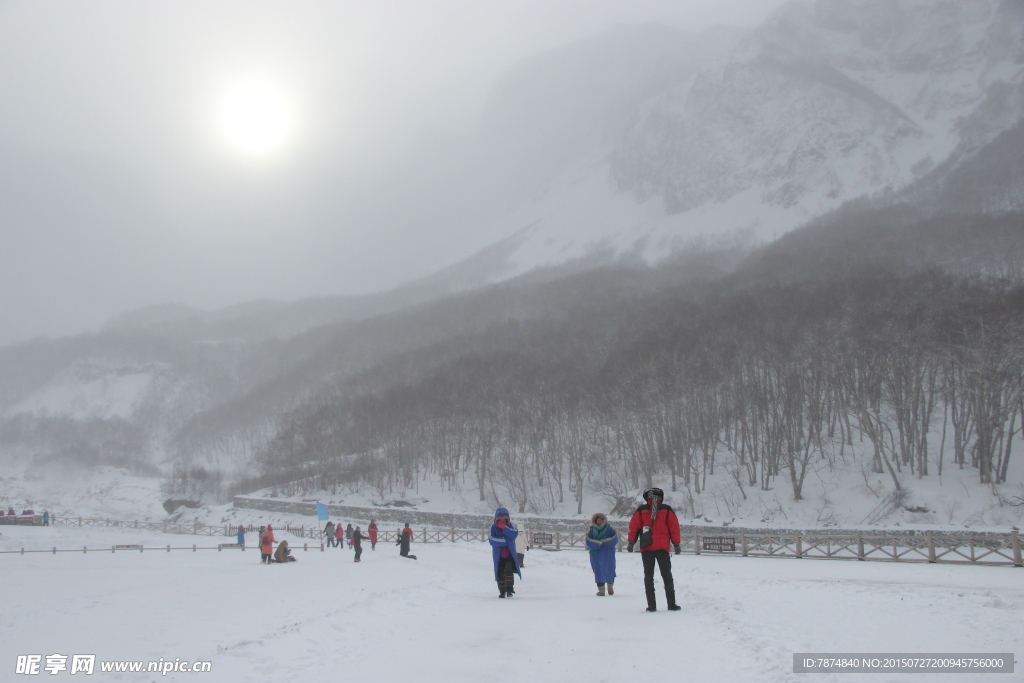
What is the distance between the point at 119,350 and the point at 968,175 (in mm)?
203093

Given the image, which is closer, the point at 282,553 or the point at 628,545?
the point at 628,545

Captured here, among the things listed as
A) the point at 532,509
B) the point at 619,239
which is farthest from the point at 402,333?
the point at 532,509

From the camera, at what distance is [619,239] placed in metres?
190

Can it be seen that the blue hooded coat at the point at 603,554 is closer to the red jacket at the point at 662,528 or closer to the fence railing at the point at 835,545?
the red jacket at the point at 662,528

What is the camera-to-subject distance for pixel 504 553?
14984mm

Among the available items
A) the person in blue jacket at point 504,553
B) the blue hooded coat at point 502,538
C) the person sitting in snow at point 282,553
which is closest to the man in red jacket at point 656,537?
the blue hooded coat at point 502,538

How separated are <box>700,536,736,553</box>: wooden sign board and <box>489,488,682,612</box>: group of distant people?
14842mm

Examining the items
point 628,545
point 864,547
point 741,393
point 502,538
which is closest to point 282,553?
point 502,538

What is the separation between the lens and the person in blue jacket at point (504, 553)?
48.5 ft

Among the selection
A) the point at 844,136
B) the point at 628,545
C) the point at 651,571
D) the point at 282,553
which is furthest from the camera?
the point at 844,136

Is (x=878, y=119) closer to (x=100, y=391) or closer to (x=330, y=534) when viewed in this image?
(x=330, y=534)

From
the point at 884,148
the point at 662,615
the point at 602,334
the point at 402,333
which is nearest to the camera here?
the point at 662,615

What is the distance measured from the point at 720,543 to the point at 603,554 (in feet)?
53.2

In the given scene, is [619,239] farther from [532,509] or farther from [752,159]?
[532,509]
